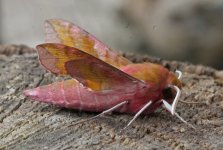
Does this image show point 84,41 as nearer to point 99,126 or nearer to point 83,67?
point 83,67

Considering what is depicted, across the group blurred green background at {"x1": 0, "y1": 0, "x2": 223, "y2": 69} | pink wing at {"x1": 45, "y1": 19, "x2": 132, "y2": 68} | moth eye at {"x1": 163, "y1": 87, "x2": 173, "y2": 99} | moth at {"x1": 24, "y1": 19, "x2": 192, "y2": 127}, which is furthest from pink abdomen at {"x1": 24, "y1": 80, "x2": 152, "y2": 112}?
blurred green background at {"x1": 0, "y1": 0, "x2": 223, "y2": 69}

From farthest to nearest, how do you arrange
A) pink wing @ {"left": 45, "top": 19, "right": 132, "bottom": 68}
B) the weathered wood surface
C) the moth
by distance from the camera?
pink wing @ {"left": 45, "top": 19, "right": 132, "bottom": 68} < the moth < the weathered wood surface

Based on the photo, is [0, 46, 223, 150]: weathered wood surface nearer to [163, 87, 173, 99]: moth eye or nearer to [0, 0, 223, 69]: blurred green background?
[163, 87, 173, 99]: moth eye

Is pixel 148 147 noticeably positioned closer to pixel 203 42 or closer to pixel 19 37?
pixel 203 42

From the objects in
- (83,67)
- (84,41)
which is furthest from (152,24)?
(83,67)

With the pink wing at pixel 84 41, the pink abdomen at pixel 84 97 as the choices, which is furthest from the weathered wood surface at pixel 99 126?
the pink wing at pixel 84 41

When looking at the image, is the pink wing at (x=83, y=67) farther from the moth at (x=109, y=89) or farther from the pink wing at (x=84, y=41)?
the pink wing at (x=84, y=41)
